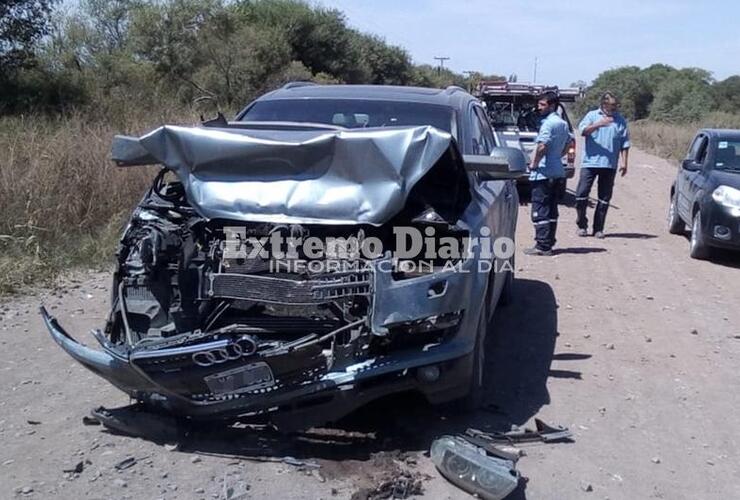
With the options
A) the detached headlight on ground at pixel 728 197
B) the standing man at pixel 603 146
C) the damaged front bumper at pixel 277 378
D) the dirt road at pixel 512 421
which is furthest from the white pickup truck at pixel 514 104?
the damaged front bumper at pixel 277 378

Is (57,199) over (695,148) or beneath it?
beneath

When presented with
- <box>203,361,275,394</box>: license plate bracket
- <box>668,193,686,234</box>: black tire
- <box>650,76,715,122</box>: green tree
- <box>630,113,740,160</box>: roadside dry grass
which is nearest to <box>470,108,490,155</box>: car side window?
<box>203,361,275,394</box>: license plate bracket

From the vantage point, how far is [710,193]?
10.6 meters

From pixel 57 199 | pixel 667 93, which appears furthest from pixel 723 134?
pixel 667 93

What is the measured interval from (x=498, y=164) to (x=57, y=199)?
19.9 ft

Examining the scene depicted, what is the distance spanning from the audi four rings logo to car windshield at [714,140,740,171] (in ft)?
27.7

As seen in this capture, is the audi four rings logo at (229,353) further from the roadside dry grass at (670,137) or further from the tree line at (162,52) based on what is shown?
the roadside dry grass at (670,137)

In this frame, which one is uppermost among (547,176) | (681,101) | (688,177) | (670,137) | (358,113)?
(358,113)

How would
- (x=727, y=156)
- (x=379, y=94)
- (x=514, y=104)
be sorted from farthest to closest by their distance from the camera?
(x=514, y=104) → (x=727, y=156) → (x=379, y=94)

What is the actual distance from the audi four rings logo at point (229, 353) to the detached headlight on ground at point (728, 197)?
7.56 meters

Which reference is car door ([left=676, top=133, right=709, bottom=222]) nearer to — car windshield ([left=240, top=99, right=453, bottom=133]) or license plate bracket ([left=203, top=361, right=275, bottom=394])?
car windshield ([left=240, top=99, right=453, bottom=133])

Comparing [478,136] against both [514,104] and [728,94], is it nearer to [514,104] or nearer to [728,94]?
[514,104]

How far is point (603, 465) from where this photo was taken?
4.66 meters

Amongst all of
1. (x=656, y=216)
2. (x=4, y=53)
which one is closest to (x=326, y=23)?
(x=4, y=53)
